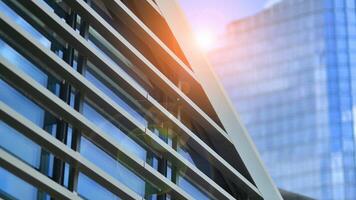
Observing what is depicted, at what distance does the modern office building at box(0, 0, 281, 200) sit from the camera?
46.9ft

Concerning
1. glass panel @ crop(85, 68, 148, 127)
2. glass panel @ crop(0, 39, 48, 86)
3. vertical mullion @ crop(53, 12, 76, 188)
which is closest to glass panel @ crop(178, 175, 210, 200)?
glass panel @ crop(85, 68, 148, 127)

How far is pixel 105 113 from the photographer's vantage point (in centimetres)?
1684

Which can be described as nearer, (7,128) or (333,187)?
(7,128)

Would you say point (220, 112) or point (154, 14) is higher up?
point (154, 14)

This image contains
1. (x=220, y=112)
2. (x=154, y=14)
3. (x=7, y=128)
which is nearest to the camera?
(x=7, y=128)

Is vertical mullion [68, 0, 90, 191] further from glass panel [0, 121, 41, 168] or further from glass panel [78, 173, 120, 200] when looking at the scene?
glass panel [0, 121, 41, 168]

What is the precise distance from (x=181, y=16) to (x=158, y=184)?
4.04 metres

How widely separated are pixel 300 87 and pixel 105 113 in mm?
137906

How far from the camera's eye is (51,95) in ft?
47.2

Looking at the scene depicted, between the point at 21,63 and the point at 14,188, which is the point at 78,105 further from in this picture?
the point at 14,188

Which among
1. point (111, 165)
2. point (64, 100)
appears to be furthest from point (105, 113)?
point (64, 100)

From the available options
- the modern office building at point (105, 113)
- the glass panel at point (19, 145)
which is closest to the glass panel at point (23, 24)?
the modern office building at point (105, 113)

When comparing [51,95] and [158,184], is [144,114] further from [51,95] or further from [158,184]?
[51,95]

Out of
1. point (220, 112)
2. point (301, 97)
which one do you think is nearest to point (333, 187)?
point (301, 97)
